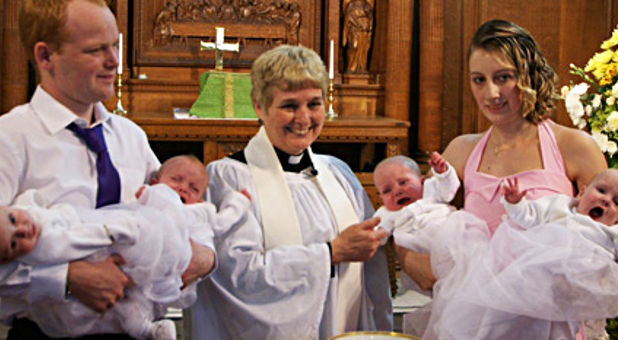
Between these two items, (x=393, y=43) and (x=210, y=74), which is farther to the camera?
(x=393, y=43)

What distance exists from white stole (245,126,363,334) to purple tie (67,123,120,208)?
2.05 ft

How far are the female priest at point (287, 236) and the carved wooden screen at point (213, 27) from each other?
3.60 metres

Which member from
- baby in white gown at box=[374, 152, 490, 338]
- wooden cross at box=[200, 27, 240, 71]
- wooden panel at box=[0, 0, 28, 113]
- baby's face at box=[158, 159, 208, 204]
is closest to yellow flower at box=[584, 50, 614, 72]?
baby in white gown at box=[374, 152, 490, 338]

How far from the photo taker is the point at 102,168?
2141 millimetres

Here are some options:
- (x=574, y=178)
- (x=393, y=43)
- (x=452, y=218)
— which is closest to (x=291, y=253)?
(x=452, y=218)

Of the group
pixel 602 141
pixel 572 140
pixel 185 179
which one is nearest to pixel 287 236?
pixel 185 179

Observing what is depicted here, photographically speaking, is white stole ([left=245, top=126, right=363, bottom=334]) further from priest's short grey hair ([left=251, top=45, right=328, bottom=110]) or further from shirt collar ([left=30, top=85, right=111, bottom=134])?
shirt collar ([left=30, top=85, right=111, bottom=134])

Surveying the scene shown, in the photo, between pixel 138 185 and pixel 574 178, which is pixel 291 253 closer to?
pixel 138 185

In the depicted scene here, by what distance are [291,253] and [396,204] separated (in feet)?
1.65

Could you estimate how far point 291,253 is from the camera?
8.30 ft

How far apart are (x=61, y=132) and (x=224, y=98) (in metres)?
3.25

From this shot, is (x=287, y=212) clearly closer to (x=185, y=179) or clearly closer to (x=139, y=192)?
(x=185, y=179)

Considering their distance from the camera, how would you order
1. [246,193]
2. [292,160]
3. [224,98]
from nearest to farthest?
1. [246,193]
2. [292,160]
3. [224,98]

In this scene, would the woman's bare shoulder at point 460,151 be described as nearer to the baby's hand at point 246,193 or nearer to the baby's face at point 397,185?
the baby's face at point 397,185
